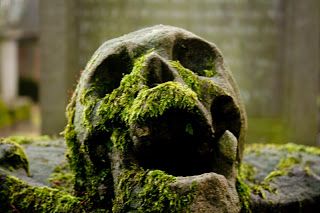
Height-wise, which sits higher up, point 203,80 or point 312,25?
point 312,25

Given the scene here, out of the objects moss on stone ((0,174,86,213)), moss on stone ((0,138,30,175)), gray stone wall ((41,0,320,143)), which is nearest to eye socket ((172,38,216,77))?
moss on stone ((0,174,86,213))

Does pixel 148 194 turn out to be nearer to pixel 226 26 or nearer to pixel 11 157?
pixel 11 157

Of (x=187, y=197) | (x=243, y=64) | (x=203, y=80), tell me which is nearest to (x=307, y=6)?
(x=243, y=64)

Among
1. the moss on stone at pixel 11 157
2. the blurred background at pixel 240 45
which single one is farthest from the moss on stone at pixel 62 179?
the blurred background at pixel 240 45

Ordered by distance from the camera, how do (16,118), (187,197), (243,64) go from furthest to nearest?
1. (16,118)
2. (243,64)
3. (187,197)

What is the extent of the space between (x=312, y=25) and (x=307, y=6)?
0.89 ft

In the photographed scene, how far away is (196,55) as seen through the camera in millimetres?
3006

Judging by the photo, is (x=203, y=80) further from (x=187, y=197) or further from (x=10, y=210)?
(x=10, y=210)

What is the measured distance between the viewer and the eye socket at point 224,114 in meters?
2.78

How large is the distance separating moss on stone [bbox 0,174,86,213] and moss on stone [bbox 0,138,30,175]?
0.57 ft

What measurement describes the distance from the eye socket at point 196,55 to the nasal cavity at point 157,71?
0.84 feet

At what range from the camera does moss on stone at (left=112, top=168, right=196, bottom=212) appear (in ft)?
7.85

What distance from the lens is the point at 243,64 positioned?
8844 millimetres

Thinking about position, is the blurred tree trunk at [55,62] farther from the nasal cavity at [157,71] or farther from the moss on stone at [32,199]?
the nasal cavity at [157,71]
